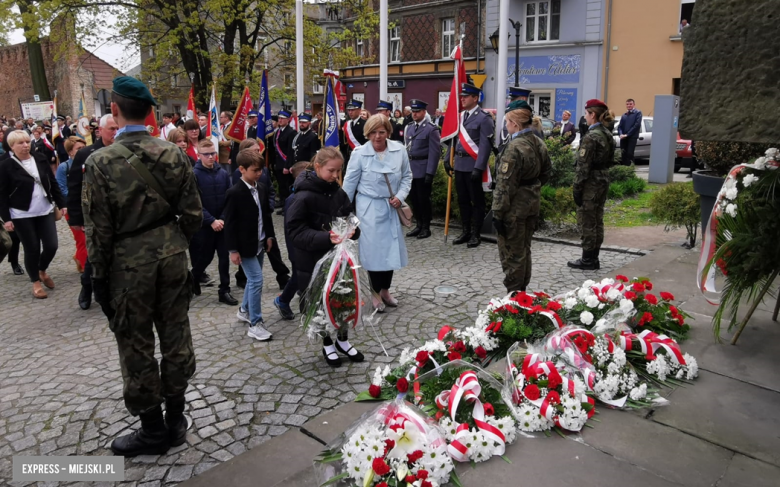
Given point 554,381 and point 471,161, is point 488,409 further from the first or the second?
point 471,161

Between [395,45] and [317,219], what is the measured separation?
→ 32.1 m

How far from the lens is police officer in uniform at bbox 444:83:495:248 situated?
8.46 metres

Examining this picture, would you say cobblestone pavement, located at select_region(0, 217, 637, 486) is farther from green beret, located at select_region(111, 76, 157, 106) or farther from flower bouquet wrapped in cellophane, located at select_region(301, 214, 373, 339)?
green beret, located at select_region(111, 76, 157, 106)

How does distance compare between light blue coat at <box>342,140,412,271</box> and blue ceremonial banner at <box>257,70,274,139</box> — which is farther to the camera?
blue ceremonial banner at <box>257,70,274,139</box>

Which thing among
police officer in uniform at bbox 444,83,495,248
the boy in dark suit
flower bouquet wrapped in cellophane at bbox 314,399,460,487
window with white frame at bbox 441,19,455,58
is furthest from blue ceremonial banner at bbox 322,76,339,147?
window with white frame at bbox 441,19,455,58

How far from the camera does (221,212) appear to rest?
677 centimetres

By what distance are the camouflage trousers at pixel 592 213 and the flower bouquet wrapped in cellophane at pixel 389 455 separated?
191 inches

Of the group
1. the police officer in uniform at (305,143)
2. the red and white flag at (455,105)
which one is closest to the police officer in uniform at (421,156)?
the red and white flag at (455,105)

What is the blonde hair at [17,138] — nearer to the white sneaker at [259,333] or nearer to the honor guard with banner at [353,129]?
the white sneaker at [259,333]

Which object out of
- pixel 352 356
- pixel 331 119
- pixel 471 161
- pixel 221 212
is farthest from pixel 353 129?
pixel 352 356

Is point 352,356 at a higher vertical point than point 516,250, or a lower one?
lower

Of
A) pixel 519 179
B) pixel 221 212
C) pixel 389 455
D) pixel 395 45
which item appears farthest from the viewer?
pixel 395 45

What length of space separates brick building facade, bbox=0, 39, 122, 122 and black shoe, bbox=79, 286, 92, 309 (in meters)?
36.0

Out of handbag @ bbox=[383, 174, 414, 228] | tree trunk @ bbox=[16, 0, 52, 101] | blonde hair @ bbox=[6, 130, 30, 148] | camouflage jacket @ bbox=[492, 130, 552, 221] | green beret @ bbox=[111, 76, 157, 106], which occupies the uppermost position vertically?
tree trunk @ bbox=[16, 0, 52, 101]
